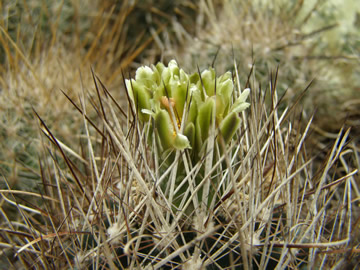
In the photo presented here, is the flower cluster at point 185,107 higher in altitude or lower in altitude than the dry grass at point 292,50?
higher

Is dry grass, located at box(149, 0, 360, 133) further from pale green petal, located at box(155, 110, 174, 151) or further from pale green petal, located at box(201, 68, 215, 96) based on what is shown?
pale green petal, located at box(155, 110, 174, 151)

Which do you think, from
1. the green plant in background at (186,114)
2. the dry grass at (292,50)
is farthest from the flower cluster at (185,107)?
the dry grass at (292,50)

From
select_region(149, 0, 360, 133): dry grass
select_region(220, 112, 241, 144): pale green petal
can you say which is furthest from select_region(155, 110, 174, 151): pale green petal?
select_region(149, 0, 360, 133): dry grass

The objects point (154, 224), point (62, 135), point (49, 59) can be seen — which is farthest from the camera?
point (49, 59)

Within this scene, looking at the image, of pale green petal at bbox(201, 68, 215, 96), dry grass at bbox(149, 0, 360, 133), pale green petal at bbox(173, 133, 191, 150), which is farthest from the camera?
dry grass at bbox(149, 0, 360, 133)

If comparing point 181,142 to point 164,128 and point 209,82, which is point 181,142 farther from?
point 209,82

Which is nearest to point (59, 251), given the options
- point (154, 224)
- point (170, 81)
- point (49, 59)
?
point (154, 224)

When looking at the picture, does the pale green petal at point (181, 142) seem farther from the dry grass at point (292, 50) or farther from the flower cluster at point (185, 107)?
the dry grass at point (292, 50)

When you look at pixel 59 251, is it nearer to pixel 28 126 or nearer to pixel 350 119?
pixel 28 126
